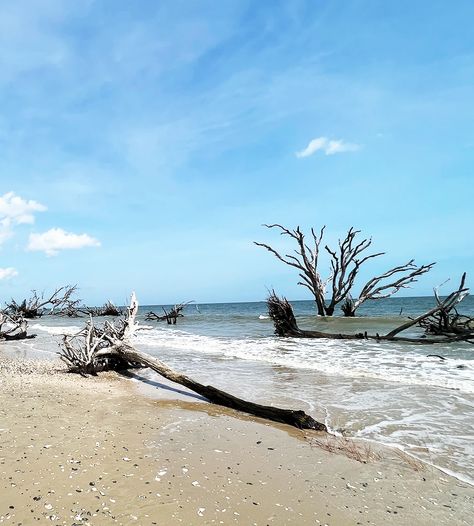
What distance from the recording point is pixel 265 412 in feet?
17.2

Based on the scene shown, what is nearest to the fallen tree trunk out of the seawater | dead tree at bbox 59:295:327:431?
dead tree at bbox 59:295:327:431

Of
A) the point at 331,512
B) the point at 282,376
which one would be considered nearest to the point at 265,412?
the point at 331,512

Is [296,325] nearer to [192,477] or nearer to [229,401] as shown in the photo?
[229,401]

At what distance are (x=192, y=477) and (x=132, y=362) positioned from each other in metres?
5.82

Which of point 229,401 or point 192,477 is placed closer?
point 192,477

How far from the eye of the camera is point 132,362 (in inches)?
345

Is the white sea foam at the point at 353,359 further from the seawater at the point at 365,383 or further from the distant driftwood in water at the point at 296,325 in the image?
the distant driftwood in water at the point at 296,325

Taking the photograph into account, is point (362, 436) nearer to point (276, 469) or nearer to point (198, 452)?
point (276, 469)

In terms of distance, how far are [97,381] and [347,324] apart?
49.0ft

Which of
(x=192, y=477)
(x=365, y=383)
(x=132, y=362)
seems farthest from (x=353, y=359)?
(x=192, y=477)

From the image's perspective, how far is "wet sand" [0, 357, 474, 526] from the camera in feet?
8.87

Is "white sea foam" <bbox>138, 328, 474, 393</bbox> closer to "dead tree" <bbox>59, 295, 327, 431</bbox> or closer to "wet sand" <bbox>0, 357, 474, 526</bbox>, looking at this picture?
"dead tree" <bbox>59, 295, 327, 431</bbox>

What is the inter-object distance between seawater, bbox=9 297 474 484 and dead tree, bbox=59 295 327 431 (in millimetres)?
593

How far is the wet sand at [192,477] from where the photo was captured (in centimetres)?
270
